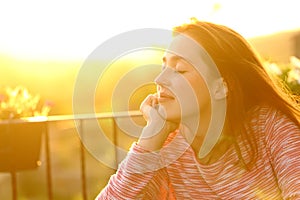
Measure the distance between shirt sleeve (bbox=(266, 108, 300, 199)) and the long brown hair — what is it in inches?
1.3

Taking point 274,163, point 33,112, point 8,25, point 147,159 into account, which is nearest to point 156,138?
point 147,159

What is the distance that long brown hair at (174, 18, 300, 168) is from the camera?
5.51ft

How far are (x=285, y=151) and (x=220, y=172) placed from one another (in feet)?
0.64

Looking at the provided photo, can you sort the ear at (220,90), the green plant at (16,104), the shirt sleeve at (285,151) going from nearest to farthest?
1. the shirt sleeve at (285,151)
2. the ear at (220,90)
3. the green plant at (16,104)

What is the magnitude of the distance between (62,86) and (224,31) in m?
16.6

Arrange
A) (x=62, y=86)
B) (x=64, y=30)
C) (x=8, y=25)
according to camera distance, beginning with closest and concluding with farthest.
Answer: (x=64, y=30)
(x=8, y=25)
(x=62, y=86)

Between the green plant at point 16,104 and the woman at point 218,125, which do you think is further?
the green plant at point 16,104

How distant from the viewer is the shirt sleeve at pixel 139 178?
1.77 metres

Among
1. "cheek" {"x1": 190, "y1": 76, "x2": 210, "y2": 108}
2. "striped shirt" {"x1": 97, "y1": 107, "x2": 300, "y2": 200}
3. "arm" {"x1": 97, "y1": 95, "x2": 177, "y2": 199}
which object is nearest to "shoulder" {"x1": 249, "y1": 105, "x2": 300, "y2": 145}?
"striped shirt" {"x1": 97, "y1": 107, "x2": 300, "y2": 200}

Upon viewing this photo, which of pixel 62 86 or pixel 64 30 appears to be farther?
pixel 62 86

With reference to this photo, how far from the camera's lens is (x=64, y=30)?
534cm

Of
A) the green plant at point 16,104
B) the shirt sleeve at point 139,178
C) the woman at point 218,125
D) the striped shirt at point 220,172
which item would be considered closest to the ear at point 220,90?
the woman at point 218,125

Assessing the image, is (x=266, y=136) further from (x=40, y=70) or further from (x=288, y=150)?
(x=40, y=70)

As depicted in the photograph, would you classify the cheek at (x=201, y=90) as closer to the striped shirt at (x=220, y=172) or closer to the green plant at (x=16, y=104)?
the striped shirt at (x=220, y=172)
